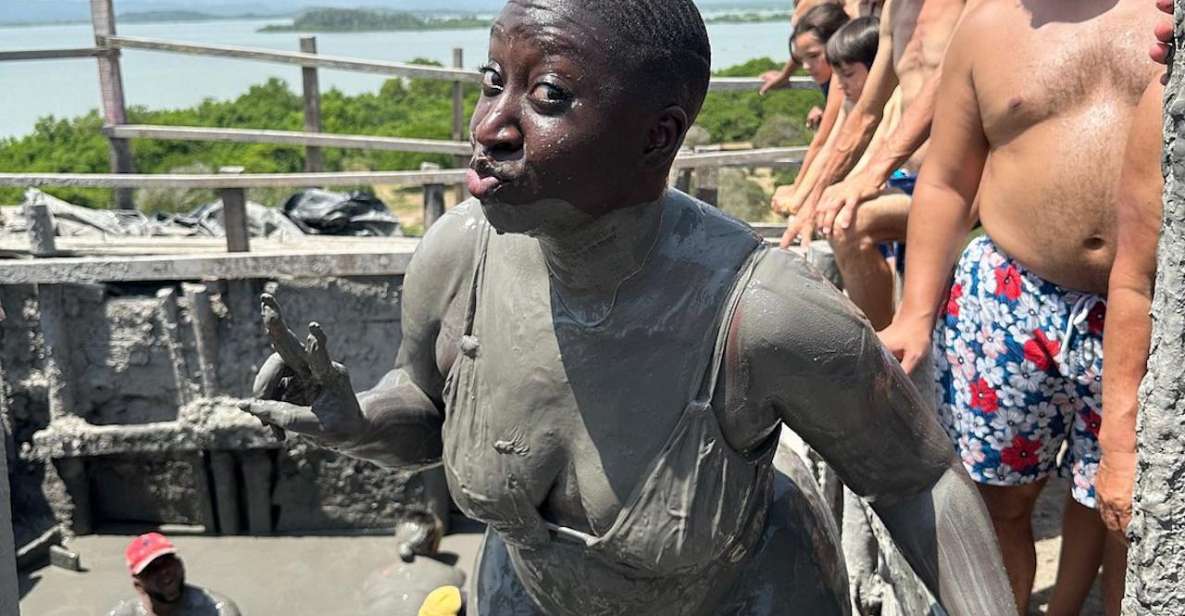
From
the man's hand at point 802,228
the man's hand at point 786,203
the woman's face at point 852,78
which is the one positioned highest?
the woman's face at point 852,78

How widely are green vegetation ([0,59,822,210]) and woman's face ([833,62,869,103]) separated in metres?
8.79

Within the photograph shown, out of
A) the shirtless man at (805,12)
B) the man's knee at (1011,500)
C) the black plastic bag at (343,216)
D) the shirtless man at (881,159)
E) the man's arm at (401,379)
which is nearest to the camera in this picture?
the man's arm at (401,379)

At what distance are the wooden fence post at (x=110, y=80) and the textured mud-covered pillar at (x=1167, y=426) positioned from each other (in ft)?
27.3

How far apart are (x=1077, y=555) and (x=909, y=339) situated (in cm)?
102

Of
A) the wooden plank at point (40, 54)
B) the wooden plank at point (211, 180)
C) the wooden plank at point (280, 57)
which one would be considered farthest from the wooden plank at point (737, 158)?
the wooden plank at point (40, 54)

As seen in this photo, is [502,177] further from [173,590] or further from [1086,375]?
[173,590]

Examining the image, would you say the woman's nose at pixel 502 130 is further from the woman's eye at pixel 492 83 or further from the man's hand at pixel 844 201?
the man's hand at pixel 844 201

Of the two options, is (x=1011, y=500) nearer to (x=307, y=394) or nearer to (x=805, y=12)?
(x=307, y=394)

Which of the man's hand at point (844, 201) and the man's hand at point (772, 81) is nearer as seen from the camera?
the man's hand at point (844, 201)

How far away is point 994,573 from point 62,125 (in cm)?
1725

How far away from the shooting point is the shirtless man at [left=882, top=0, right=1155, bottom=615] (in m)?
2.35

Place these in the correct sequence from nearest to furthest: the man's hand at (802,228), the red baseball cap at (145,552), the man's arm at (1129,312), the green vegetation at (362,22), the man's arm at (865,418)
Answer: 1. the man's arm at (865,418)
2. the man's arm at (1129,312)
3. the man's hand at (802,228)
4. the red baseball cap at (145,552)
5. the green vegetation at (362,22)

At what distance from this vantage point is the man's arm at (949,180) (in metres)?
2.55

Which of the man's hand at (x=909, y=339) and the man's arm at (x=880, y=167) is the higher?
the man's arm at (x=880, y=167)
